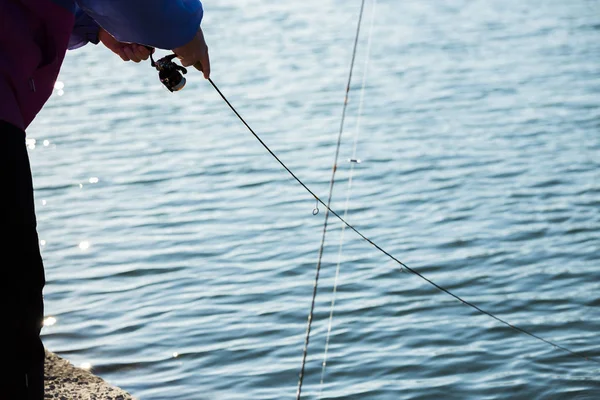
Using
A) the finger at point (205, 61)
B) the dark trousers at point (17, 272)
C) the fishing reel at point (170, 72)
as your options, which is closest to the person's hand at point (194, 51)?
the finger at point (205, 61)

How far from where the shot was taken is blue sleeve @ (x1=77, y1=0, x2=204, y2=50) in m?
2.02

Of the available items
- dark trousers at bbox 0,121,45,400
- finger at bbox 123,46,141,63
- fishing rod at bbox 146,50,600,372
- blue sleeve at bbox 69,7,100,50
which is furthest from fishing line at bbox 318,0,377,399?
dark trousers at bbox 0,121,45,400

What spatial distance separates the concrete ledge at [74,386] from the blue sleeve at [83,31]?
1.57 m

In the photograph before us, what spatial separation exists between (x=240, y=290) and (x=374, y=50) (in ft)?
23.1

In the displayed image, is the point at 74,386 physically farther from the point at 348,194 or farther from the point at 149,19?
the point at 348,194

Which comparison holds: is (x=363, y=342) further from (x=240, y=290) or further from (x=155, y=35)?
(x=155, y=35)

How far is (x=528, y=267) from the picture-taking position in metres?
5.53

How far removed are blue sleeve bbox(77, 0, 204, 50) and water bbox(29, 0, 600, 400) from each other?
239cm

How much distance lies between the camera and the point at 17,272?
193 centimetres

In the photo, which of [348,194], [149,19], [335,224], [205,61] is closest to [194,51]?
[205,61]

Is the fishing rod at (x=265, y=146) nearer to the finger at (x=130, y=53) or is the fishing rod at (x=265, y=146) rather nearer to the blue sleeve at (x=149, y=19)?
the finger at (x=130, y=53)

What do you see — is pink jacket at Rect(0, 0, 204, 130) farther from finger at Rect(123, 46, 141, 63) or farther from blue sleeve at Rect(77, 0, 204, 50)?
finger at Rect(123, 46, 141, 63)

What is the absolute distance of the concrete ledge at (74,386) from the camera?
3.67 m

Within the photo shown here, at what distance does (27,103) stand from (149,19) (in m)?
0.29
